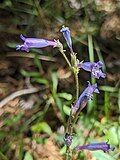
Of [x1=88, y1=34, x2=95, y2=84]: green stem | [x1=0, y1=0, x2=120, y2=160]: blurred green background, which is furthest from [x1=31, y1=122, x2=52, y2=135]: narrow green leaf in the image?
[x1=88, y1=34, x2=95, y2=84]: green stem

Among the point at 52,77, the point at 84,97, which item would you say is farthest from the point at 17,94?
the point at 84,97

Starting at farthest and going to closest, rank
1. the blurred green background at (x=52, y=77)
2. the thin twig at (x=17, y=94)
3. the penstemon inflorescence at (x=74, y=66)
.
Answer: the thin twig at (x=17, y=94) → the blurred green background at (x=52, y=77) → the penstemon inflorescence at (x=74, y=66)

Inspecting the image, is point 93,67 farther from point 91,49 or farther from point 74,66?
point 91,49

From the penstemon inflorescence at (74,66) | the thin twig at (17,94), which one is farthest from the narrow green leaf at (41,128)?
the penstemon inflorescence at (74,66)

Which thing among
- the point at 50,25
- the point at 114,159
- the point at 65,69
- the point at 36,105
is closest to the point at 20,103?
the point at 36,105

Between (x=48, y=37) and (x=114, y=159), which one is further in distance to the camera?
(x=48, y=37)

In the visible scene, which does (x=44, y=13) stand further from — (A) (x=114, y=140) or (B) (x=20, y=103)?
(A) (x=114, y=140)

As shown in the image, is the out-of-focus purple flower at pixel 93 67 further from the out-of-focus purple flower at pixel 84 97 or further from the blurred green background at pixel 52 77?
the blurred green background at pixel 52 77

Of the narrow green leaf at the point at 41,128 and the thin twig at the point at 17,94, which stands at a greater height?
the thin twig at the point at 17,94
